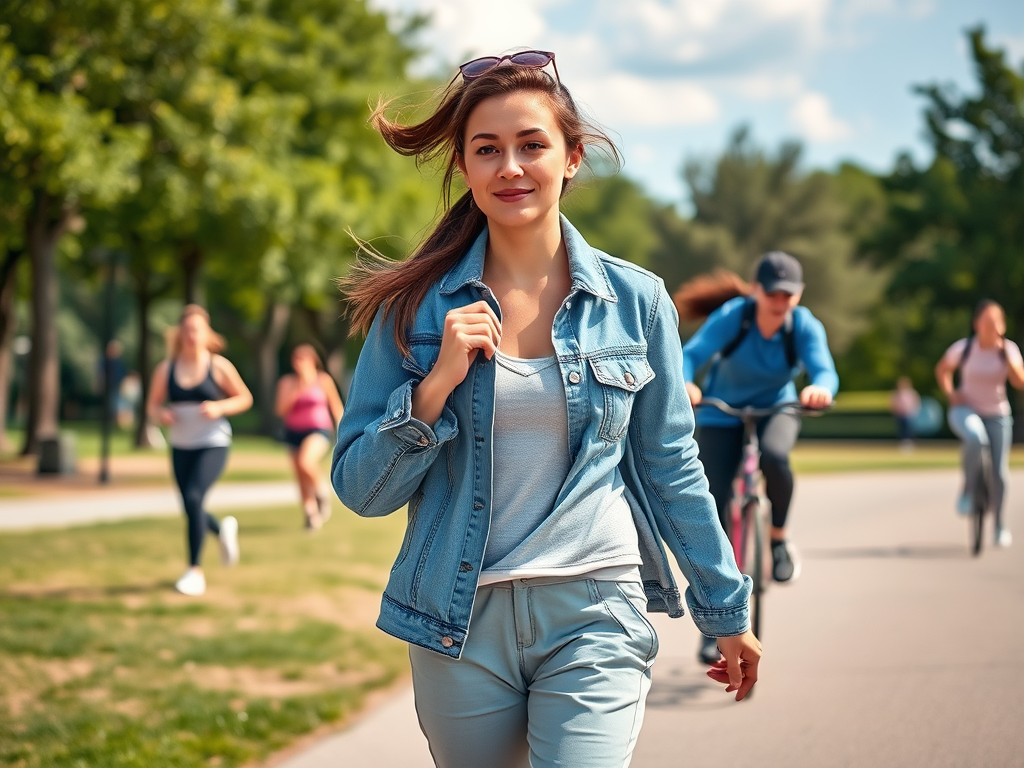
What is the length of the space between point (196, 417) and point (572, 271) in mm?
7090

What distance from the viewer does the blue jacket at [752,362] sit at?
265 inches

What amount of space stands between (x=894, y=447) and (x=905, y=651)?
35687mm

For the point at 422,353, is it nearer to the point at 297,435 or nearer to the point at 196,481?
the point at 196,481

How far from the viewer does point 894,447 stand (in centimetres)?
4156

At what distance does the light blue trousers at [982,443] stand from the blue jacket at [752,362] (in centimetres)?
471

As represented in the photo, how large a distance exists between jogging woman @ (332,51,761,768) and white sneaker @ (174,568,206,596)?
695 cm

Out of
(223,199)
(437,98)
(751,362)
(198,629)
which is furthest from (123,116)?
(437,98)

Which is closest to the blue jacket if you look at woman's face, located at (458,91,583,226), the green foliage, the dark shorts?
woman's face, located at (458,91,583,226)

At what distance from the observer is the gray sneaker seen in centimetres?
696

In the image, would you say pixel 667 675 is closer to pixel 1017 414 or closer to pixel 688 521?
pixel 688 521

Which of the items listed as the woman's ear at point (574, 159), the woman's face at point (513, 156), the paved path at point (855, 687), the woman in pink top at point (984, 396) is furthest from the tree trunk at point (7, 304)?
the woman's face at point (513, 156)

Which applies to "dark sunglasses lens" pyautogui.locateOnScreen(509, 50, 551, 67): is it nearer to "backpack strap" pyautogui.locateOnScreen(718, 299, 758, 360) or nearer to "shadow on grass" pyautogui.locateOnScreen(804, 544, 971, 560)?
"backpack strap" pyautogui.locateOnScreen(718, 299, 758, 360)

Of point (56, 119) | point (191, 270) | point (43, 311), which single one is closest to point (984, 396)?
point (56, 119)

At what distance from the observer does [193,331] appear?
32.1 feet
